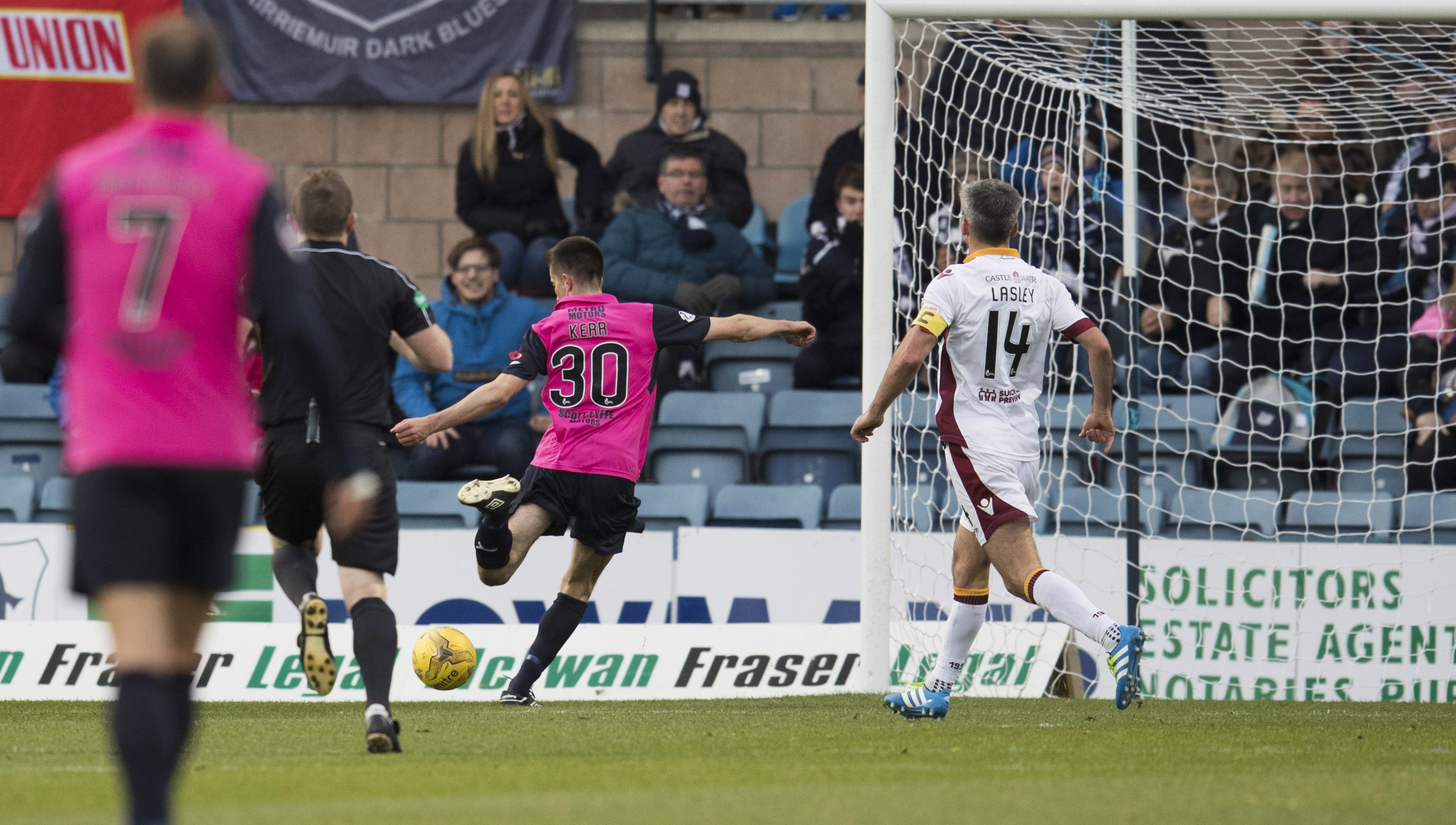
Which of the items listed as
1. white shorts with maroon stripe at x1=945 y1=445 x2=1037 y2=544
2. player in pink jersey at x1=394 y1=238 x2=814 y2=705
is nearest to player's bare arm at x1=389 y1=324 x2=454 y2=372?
player in pink jersey at x1=394 y1=238 x2=814 y2=705

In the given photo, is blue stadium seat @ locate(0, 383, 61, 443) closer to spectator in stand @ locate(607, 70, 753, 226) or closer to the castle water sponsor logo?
the castle water sponsor logo

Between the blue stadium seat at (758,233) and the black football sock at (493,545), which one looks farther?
the blue stadium seat at (758,233)

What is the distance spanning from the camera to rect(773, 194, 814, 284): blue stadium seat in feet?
39.7

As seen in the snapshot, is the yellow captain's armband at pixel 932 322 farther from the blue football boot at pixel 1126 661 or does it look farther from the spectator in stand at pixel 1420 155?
the spectator in stand at pixel 1420 155

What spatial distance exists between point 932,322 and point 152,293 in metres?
3.73

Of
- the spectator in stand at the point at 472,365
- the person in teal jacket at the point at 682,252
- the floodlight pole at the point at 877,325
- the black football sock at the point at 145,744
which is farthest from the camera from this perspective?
the person in teal jacket at the point at 682,252

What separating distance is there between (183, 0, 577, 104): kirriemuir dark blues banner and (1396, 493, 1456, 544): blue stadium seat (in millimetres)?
6577

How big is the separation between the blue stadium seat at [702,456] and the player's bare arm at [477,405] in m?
3.79

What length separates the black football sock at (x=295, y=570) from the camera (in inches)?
214

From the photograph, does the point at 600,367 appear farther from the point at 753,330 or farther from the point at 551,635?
the point at 551,635

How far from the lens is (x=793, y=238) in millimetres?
12117

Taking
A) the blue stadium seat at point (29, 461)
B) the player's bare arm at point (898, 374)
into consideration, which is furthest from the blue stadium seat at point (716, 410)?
the player's bare arm at point (898, 374)

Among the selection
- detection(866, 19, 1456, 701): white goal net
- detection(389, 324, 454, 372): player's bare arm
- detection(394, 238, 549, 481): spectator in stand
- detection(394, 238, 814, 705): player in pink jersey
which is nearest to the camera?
detection(389, 324, 454, 372): player's bare arm

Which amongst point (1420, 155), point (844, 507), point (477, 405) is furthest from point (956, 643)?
point (1420, 155)
